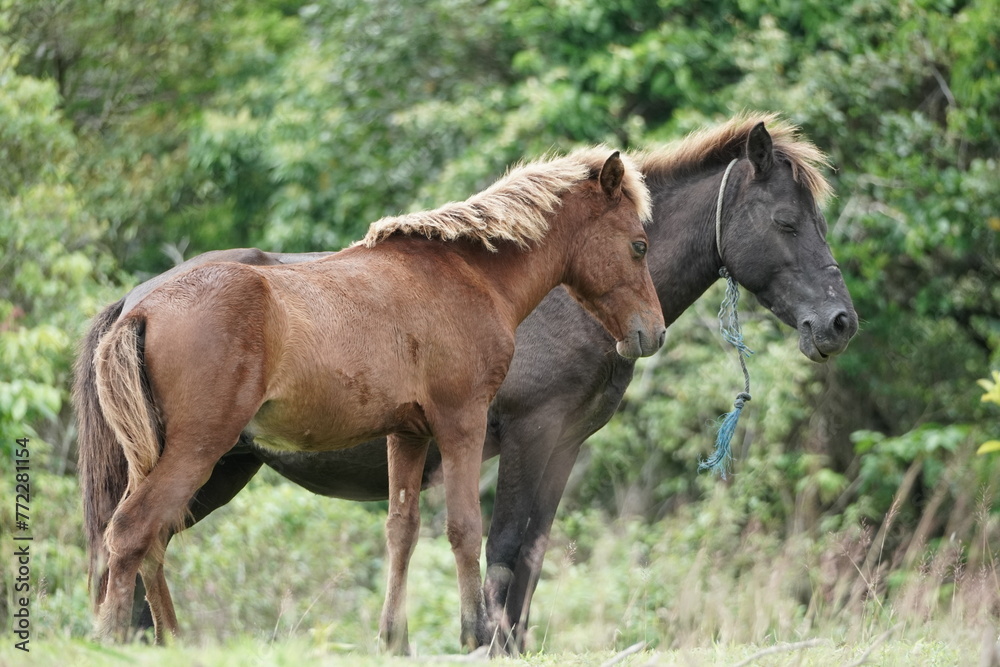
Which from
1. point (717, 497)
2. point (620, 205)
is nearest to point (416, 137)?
point (717, 497)

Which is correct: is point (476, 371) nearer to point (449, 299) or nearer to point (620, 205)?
point (449, 299)

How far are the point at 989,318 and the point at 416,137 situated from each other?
6695 millimetres

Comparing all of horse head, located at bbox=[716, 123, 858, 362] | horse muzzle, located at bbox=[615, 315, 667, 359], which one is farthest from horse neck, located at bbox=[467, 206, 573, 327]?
horse head, located at bbox=[716, 123, 858, 362]

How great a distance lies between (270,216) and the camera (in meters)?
13.4

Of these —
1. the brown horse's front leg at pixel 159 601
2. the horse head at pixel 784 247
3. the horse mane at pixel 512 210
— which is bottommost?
the brown horse's front leg at pixel 159 601

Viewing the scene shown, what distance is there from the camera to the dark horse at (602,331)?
18.4 ft

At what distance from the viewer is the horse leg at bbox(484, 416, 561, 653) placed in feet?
18.2

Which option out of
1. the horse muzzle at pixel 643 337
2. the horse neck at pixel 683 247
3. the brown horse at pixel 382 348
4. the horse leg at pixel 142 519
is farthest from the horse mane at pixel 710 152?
the horse leg at pixel 142 519

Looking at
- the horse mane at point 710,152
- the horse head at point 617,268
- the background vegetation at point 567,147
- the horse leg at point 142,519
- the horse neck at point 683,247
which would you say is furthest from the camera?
the background vegetation at point 567,147

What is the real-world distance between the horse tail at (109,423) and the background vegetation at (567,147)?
251cm

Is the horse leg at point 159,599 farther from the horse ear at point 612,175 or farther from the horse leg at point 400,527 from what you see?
the horse ear at point 612,175

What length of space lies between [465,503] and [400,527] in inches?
17.2

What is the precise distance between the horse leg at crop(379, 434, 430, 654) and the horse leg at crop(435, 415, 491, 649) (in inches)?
11.5

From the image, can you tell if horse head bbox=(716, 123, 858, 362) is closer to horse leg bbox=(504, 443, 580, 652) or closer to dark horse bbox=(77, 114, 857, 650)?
dark horse bbox=(77, 114, 857, 650)
